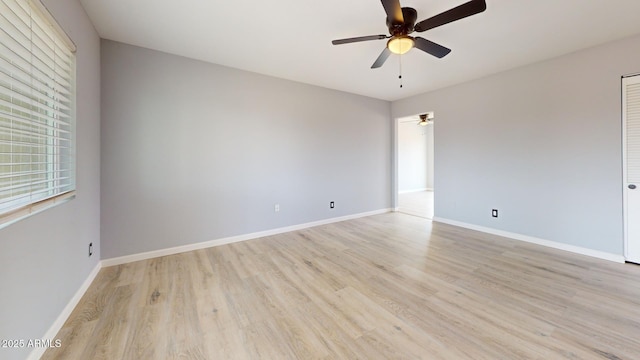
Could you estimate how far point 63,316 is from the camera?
1710 mm

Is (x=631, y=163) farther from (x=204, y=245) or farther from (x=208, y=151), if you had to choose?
(x=204, y=245)

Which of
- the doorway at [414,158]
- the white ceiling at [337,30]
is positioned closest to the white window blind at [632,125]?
the white ceiling at [337,30]

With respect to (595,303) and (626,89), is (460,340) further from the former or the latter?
(626,89)

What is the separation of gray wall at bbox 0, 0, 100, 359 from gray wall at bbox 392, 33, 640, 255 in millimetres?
5062

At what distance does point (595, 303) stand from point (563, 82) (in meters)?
2.71

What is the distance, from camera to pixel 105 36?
2.59 metres

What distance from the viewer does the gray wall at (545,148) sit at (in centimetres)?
279

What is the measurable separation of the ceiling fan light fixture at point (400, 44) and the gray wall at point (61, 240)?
256 cm

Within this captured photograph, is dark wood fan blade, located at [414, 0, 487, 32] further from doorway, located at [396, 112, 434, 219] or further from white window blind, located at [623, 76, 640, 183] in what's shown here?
doorway, located at [396, 112, 434, 219]

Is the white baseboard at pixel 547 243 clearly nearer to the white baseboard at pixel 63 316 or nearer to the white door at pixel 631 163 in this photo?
the white door at pixel 631 163

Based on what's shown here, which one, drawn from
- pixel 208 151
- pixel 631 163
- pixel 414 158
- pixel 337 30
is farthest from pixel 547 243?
pixel 414 158

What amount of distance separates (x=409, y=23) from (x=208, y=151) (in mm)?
2803

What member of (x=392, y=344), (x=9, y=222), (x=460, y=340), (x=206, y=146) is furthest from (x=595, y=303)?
(x=206, y=146)

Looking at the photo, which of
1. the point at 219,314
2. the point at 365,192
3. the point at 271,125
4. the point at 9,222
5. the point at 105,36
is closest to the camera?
the point at 9,222
